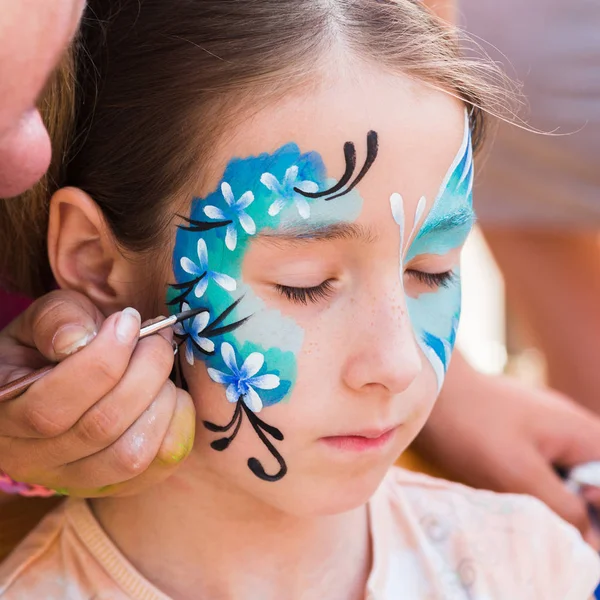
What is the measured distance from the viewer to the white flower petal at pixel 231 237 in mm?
991

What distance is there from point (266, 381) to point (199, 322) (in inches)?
3.9

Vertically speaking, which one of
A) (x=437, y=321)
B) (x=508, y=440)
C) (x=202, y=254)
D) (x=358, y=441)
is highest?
(x=202, y=254)

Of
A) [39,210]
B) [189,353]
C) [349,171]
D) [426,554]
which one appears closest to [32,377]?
[189,353]

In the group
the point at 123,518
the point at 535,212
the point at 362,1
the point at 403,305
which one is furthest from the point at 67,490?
the point at 535,212

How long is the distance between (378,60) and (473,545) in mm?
643

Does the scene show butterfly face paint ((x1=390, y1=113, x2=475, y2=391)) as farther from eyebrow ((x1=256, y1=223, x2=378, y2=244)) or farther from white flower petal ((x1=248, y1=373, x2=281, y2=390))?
white flower petal ((x1=248, y1=373, x2=281, y2=390))

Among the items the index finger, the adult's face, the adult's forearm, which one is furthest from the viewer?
the adult's forearm

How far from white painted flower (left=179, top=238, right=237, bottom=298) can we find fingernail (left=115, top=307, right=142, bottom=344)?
9 centimetres

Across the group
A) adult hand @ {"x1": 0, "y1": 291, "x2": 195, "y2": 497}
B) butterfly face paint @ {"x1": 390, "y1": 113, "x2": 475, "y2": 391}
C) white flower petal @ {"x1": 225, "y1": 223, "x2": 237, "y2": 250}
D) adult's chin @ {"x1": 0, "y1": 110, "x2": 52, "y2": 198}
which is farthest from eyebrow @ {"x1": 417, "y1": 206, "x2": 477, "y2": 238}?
adult's chin @ {"x1": 0, "y1": 110, "x2": 52, "y2": 198}

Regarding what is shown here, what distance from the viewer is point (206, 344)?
1.02 metres

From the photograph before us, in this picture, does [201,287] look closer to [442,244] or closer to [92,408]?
[92,408]

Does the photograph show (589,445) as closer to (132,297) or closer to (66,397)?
(132,297)

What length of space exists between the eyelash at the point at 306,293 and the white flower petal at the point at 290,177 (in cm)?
11

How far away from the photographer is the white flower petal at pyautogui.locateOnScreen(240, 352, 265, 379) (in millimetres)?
999
